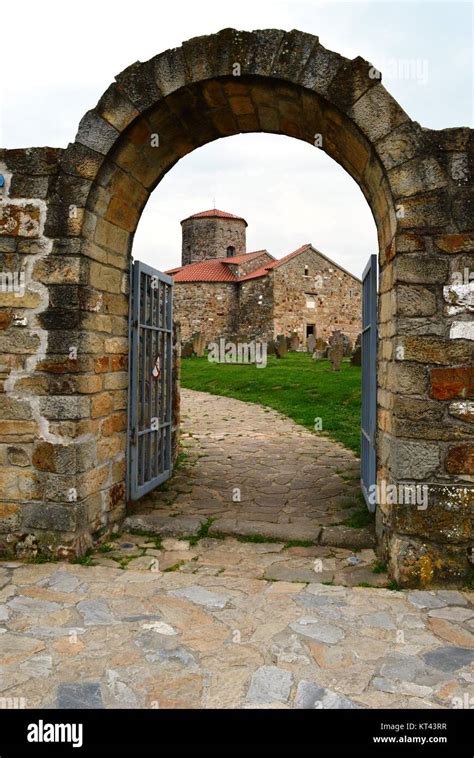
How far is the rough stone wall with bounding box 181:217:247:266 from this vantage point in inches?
1473

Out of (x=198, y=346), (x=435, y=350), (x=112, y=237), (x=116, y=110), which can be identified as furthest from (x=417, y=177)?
(x=198, y=346)

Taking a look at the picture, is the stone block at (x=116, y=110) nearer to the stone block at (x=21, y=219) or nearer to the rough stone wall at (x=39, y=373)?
the rough stone wall at (x=39, y=373)

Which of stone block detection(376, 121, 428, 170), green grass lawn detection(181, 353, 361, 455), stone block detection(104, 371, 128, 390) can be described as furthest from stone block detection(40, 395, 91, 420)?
green grass lawn detection(181, 353, 361, 455)

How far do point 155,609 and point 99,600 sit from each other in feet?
1.22

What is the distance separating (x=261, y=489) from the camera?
228 inches

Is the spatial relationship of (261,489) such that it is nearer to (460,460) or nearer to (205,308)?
(460,460)

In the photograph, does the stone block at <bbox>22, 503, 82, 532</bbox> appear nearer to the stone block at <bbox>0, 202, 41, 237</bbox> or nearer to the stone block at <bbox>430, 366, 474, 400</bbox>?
the stone block at <bbox>0, 202, 41, 237</bbox>

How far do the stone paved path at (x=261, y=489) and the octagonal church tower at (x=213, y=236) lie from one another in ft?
96.8

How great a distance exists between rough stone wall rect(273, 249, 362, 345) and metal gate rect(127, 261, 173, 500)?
2430cm

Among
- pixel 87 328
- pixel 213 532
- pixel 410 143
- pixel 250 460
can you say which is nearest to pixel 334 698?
pixel 213 532

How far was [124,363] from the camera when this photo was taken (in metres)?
Answer: 4.79

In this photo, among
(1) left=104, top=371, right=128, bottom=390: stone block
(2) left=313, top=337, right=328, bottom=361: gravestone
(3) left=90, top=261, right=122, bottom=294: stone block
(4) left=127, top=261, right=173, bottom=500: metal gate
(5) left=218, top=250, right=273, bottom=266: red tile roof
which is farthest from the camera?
(5) left=218, top=250, right=273, bottom=266: red tile roof

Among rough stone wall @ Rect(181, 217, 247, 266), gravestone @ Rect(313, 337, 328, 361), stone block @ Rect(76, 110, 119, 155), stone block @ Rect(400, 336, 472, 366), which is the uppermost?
rough stone wall @ Rect(181, 217, 247, 266)
